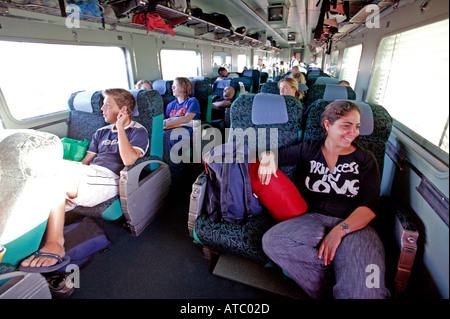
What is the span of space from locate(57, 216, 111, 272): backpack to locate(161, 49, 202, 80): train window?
4018 mm

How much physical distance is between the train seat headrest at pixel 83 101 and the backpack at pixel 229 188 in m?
1.81

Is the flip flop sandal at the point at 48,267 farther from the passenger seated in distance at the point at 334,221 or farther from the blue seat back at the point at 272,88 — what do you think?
the blue seat back at the point at 272,88

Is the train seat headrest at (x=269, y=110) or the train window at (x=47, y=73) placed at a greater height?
the train window at (x=47, y=73)

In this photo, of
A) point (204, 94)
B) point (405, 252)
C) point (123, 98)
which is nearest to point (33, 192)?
point (123, 98)

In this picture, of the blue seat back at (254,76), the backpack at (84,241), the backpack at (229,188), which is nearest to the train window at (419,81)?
the backpack at (229,188)

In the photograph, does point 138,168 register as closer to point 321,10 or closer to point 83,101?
point 83,101

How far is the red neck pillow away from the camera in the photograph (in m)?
1.64

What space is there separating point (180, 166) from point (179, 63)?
4112mm

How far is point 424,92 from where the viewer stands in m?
1.82

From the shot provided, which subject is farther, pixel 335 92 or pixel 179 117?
pixel 179 117

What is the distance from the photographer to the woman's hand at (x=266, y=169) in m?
1.65

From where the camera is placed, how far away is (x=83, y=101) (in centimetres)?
273

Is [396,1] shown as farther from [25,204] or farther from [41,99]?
[41,99]

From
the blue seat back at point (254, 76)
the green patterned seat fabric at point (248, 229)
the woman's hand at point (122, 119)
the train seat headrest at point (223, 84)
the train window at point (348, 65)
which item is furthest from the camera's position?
the blue seat back at point (254, 76)
